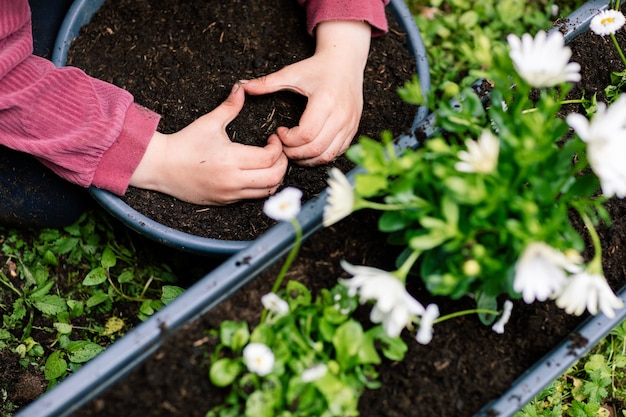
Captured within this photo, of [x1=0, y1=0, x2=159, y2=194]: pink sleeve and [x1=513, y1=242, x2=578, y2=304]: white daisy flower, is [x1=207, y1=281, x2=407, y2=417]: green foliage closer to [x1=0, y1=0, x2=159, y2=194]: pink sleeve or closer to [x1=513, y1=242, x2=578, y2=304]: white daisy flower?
[x1=513, y1=242, x2=578, y2=304]: white daisy flower

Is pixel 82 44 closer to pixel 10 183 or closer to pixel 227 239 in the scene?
pixel 10 183

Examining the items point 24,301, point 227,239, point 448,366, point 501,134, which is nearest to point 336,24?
point 227,239

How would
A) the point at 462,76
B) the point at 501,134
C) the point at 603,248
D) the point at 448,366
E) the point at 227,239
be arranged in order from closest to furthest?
1. the point at 501,134
2. the point at 448,366
3. the point at 603,248
4. the point at 227,239
5. the point at 462,76

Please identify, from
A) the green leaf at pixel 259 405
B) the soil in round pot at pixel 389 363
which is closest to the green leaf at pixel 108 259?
the soil in round pot at pixel 389 363

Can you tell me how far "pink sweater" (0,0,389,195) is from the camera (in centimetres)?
117

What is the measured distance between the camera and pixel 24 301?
5.00 feet

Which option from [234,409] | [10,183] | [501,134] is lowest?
[10,183]

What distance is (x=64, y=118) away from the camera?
47.1 inches

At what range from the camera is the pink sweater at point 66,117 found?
1168 mm

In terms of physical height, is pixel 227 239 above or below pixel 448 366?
below

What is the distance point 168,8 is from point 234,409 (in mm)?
951


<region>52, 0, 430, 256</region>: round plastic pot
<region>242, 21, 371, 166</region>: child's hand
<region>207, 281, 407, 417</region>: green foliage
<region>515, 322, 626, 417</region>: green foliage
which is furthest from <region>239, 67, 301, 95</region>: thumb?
<region>515, 322, 626, 417</region>: green foliage

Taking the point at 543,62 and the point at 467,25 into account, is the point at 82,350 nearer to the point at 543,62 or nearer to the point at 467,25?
the point at 543,62

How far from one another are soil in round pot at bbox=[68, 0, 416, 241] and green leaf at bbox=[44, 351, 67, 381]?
43 cm
